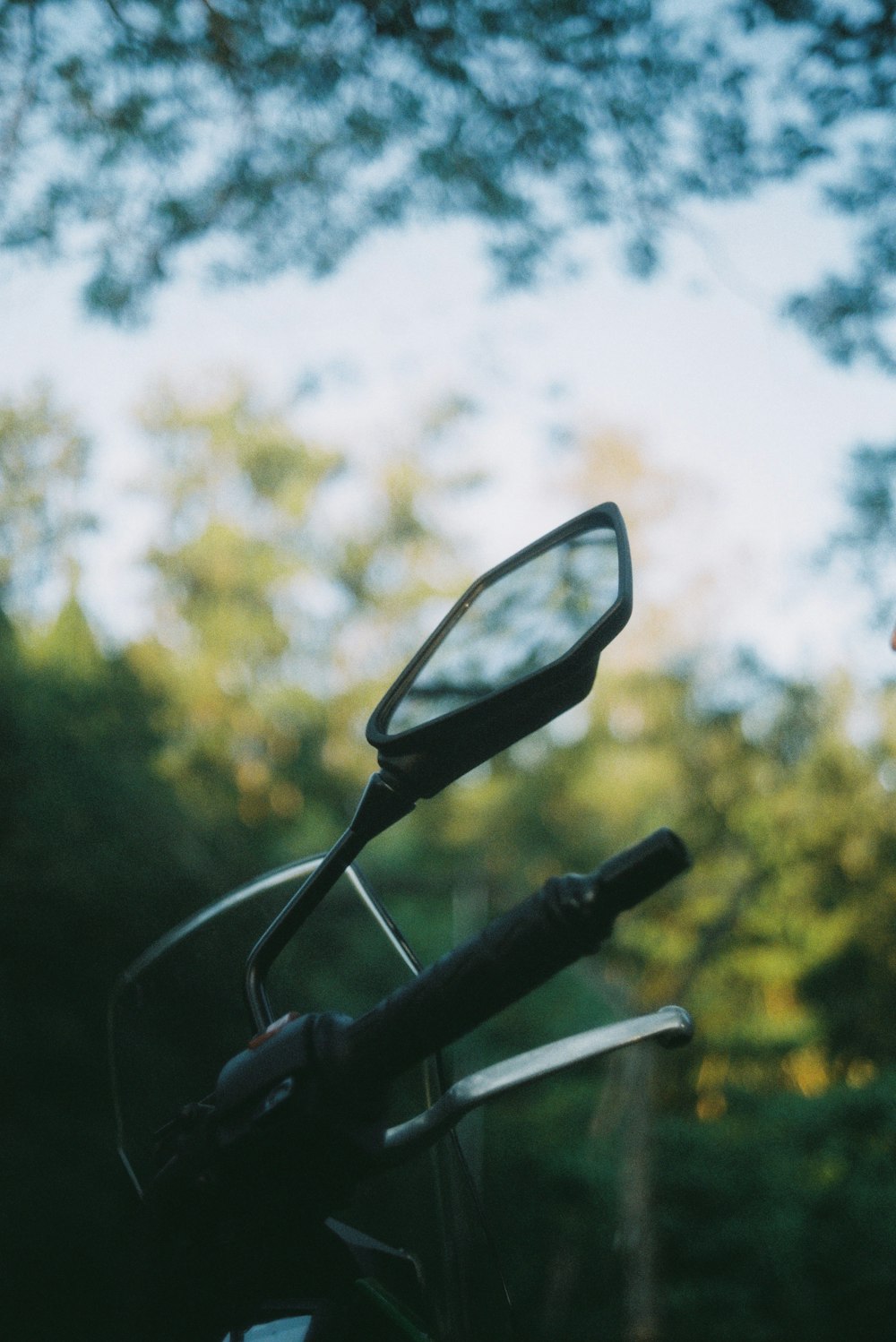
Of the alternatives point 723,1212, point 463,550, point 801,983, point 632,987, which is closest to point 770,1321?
point 723,1212

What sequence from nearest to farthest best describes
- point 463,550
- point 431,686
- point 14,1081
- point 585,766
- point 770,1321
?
point 431,686, point 14,1081, point 770,1321, point 585,766, point 463,550

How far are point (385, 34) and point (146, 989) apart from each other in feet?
12.4

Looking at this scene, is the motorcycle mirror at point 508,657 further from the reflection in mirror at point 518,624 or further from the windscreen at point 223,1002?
the windscreen at point 223,1002

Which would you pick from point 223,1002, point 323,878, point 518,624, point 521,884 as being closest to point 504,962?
point 323,878

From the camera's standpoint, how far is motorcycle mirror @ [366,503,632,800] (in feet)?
2.38

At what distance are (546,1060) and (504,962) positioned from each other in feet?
0.31

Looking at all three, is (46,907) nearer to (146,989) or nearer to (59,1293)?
(59,1293)

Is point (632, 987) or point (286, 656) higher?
point (286, 656)

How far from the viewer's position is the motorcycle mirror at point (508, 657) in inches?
28.5

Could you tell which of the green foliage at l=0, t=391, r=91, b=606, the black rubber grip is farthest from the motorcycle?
the green foliage at l=0, t=391, r=91, b=606

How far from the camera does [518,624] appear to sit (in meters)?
1.23

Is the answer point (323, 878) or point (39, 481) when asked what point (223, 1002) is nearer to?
point (323, 878)

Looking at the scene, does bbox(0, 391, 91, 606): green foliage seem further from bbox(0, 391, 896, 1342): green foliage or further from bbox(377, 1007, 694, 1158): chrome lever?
bbox(377, 1007, 694, 1158): chrome lever

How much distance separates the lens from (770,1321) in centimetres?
788
